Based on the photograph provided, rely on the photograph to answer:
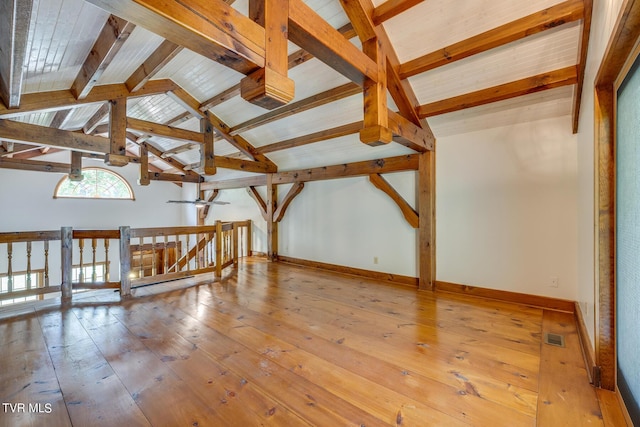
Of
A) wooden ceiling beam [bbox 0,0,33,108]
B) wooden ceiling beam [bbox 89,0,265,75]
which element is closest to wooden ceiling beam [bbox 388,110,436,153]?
wooden ceiling beam [bbox 89,0,265,75]

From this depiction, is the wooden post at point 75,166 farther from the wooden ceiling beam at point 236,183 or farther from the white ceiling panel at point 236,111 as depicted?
the wooden ceiling beam at point 236,183

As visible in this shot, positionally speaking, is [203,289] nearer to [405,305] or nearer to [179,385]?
[179,385]

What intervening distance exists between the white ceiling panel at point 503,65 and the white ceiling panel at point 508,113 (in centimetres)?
34

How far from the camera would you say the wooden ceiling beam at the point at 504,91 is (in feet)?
8.76

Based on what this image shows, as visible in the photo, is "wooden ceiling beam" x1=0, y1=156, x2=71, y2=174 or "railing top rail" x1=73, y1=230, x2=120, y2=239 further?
"wooden ceiling beam" x1=0, y1=156, x2=71, y2=174

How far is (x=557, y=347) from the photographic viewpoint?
237 cm

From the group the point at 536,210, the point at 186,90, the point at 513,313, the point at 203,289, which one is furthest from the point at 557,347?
the point at 186,90

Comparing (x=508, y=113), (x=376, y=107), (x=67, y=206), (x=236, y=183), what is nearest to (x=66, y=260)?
(x=376, y=107)

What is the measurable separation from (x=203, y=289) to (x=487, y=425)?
386cm

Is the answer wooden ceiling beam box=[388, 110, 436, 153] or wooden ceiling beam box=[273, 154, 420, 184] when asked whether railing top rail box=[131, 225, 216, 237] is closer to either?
wooden ceiling beam box=[273, 154, 420, 184]

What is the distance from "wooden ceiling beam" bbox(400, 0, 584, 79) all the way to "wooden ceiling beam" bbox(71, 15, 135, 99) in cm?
288

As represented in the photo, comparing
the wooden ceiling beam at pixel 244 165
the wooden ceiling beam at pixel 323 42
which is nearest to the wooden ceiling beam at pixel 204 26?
the wooden ceiling beam at pixel 323 42

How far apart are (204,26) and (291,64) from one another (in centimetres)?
244

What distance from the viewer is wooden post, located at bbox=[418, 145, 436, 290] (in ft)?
13.4
